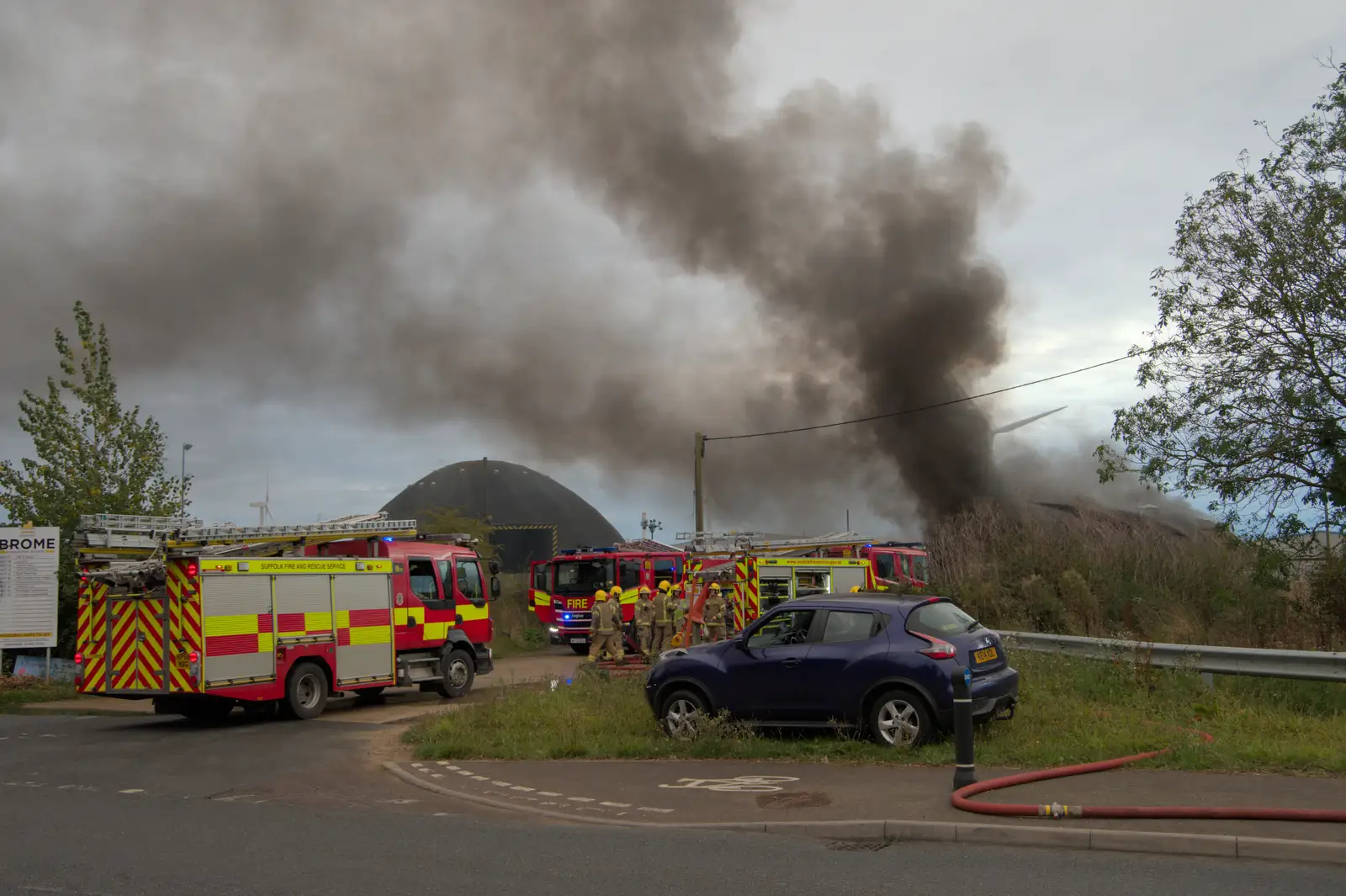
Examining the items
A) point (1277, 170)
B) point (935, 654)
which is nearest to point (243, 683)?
point (935, 654)

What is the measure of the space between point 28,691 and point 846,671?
15.4m

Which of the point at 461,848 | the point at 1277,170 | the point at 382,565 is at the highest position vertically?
the point at 1277,170

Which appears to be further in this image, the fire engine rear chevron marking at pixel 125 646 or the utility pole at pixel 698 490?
the utility pole at pixel 698 490

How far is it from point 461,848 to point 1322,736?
6.63 meters

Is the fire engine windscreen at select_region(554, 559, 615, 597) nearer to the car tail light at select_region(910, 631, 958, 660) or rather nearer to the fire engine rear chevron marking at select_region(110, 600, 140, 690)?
the fire engine rear chevron marking at select_region(110, 600, 140, 690)

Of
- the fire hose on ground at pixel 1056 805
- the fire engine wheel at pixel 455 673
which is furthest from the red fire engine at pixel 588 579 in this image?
the fire hose on ground at pixel 1056 805

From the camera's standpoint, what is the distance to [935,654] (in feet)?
30.3

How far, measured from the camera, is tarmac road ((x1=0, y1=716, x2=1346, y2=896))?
18.6ft

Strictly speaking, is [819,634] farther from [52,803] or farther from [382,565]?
[382,565]

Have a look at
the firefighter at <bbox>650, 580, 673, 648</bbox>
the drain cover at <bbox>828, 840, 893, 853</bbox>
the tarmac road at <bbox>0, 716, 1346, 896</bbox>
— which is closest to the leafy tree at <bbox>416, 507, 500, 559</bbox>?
the firefighter at <bbox>650, 580, 673, 648</bbox>

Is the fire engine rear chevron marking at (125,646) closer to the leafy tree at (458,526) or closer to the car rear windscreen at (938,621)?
the car rear windscreen at (938,621)

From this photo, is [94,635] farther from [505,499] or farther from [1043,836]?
[505,499]

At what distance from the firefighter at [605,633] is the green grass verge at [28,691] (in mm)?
8853

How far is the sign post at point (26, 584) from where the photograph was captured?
18.5 metres
